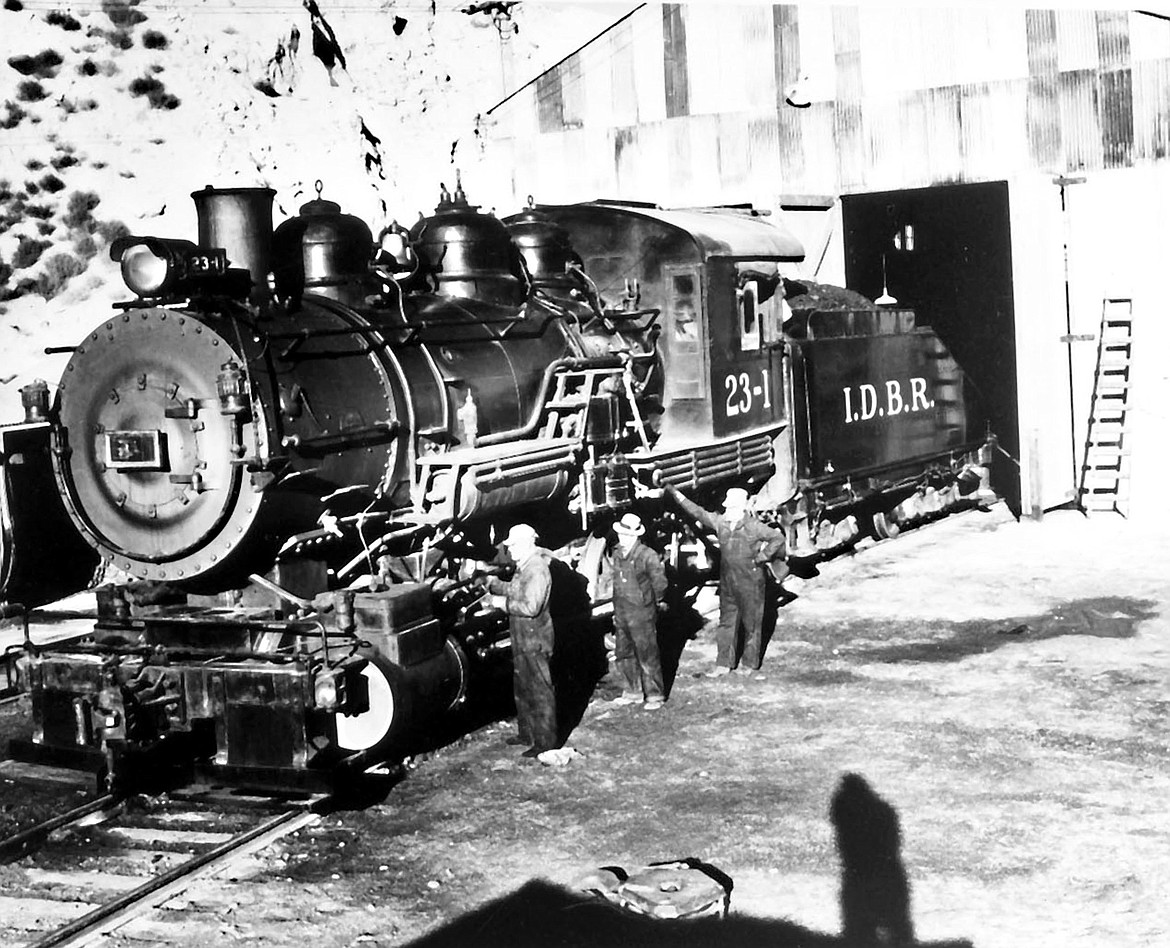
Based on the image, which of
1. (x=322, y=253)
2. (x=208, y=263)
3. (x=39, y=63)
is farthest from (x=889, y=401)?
(x=39, y=63)

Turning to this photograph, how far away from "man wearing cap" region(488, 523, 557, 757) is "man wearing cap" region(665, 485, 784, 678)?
2.04m

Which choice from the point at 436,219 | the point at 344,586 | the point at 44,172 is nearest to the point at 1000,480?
the point at 436,219

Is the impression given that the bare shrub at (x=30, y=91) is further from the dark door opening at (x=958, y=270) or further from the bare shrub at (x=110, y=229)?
the dark door opening at (x=958, y=270)

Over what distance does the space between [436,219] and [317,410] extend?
9.26 feet

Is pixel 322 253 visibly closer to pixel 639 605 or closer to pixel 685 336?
pixel 639 605

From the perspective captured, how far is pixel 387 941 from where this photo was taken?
17.7 feet

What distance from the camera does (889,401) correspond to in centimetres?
1451

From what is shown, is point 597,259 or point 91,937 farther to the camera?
point 597,259

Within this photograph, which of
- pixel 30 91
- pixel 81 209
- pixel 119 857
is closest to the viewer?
pixel 119 857

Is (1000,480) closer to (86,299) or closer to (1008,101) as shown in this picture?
(1008,101)

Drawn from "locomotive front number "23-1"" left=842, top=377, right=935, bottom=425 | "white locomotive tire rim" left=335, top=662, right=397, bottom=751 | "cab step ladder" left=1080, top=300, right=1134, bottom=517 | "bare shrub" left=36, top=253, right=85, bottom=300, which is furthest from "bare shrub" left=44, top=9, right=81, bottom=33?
"white locomotive tire rim" left=335, top=662, right=397, bottom=751

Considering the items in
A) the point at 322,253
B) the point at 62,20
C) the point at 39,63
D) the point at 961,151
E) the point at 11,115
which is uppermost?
the point at 62,20

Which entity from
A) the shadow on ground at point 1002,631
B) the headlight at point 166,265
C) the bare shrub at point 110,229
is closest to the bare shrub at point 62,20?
the bare shrub at point 110,229

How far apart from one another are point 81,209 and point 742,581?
28585 mm
